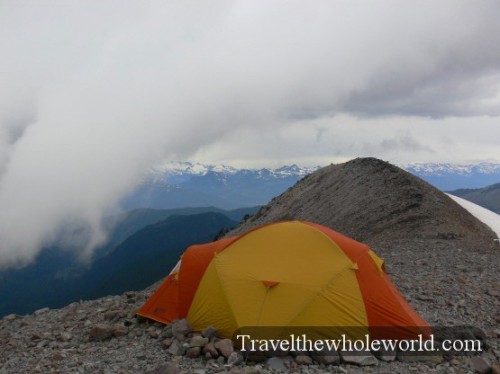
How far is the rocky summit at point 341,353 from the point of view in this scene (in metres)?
9.53

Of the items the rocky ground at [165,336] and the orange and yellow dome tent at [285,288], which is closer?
the rocky ground at [165,336]

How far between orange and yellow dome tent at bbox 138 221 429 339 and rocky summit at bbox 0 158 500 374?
0.74 meters

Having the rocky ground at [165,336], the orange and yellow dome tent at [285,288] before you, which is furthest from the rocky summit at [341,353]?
the orange and yellow dome tent at [285,288]

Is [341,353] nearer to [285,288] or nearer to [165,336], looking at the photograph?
[285,288]

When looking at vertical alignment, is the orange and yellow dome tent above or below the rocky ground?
above

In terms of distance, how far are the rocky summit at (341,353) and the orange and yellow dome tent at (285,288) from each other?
29.2 inches

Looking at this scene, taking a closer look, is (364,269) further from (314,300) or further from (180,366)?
(180,366)

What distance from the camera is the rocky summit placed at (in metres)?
9.53

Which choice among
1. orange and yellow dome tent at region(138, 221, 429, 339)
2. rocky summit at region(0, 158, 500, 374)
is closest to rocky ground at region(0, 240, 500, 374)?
rocky summit at region(0, 158, 500, 374)

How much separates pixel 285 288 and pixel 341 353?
201 centimetres

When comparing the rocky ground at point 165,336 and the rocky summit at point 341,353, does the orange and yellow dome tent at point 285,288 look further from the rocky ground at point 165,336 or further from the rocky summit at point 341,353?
the rocky ground at point 165,336

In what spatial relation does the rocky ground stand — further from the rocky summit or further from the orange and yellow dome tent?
the orange and yellow dome tent

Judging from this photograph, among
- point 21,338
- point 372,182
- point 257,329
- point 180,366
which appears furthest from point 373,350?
point 372,182

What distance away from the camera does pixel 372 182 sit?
37.2 meters
